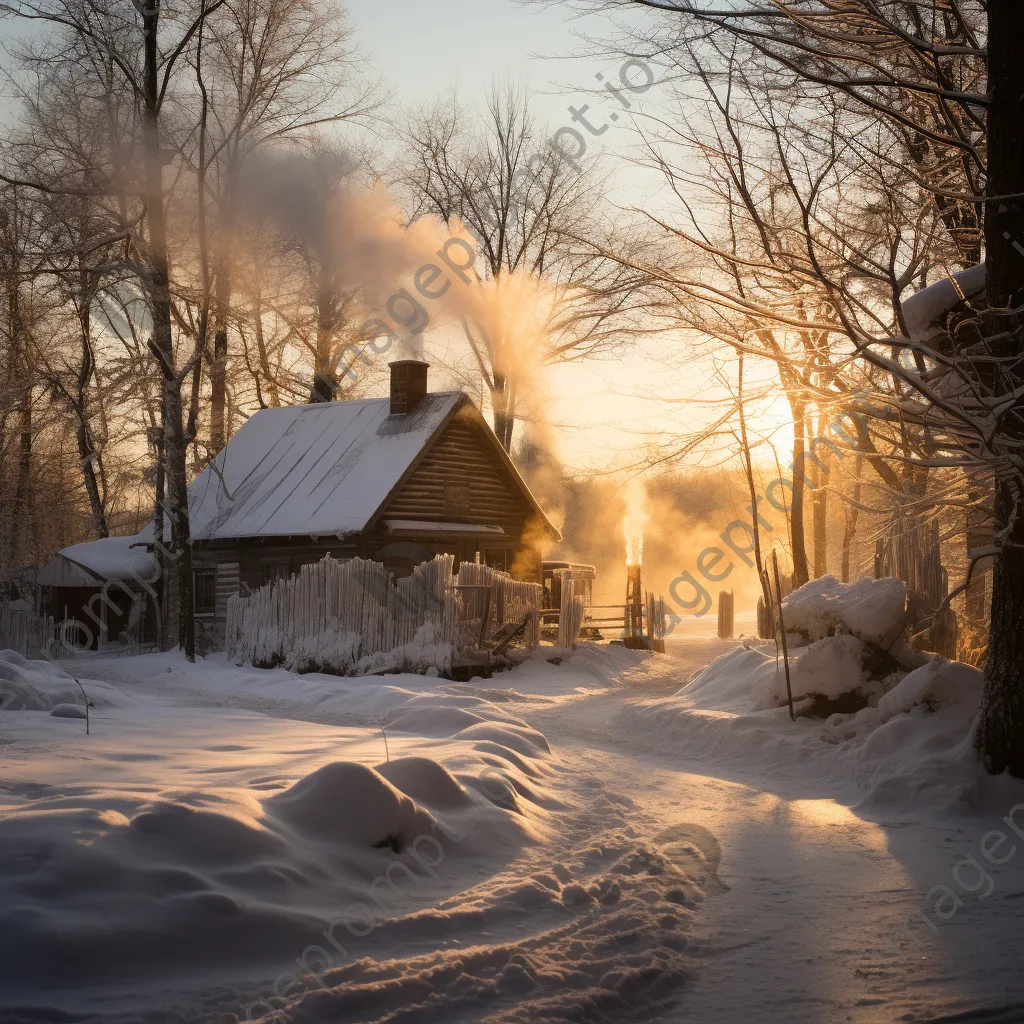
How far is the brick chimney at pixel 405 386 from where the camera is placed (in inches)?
1020

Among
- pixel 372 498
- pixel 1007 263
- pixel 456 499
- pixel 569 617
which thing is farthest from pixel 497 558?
pixel 1007 263

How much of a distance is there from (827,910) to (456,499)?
65.6 ft

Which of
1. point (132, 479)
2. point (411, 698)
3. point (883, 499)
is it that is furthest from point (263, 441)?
point (883, 499)

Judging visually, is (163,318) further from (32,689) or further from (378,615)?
(32,689)

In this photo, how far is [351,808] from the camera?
222 inches

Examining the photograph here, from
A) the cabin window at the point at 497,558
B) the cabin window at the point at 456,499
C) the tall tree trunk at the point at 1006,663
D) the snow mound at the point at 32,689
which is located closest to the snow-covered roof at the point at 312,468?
the cabin window at the point at 456,499

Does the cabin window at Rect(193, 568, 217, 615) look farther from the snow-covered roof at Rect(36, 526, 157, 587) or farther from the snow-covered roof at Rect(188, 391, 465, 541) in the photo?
the snow-covered roof at Rect(188, 391, 465, 541)

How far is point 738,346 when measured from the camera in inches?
320

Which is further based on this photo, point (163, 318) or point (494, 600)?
point (163, 318)

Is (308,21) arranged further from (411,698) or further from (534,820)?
(534,820)

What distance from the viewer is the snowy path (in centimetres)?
414

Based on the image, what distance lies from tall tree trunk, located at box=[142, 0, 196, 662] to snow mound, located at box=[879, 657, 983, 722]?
1595cm

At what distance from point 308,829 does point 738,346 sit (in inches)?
190

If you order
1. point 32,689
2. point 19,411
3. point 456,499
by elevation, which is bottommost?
point 32,689
